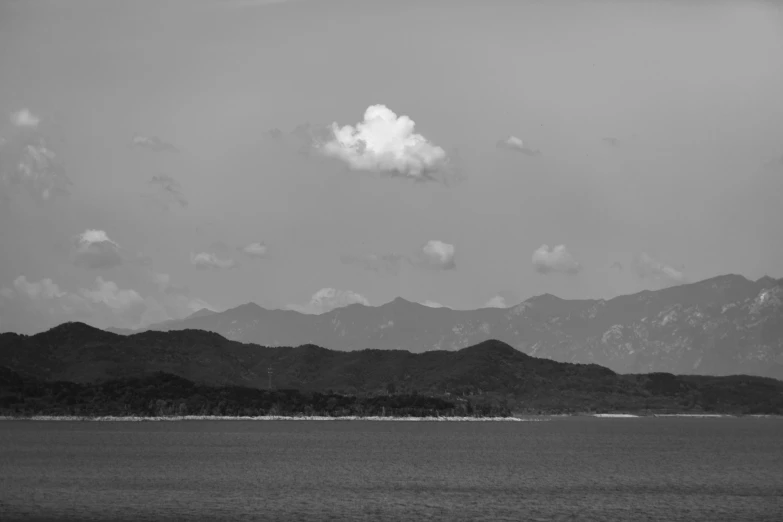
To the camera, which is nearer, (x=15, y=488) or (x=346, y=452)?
(x=15, y=488)

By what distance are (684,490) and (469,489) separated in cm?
2464

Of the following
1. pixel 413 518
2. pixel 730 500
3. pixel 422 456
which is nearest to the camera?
pixel 413 518

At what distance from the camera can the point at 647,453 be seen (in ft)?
641

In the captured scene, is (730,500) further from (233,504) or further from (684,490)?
(233,504)

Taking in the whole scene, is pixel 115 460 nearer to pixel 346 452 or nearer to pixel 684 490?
pixel 346 452

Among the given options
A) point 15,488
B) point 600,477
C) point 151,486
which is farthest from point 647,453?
point 15,488

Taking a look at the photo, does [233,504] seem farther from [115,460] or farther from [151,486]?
[115,460]

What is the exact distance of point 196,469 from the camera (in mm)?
142750

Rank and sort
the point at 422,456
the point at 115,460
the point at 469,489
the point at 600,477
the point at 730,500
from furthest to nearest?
1. the point at 422,456
2. the point at 115,460
3. the point at 600,477
4. the point at 469,489
5. the point at 730,500

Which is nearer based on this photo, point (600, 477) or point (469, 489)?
point (469, 489)

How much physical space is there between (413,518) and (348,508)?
899 centimetres

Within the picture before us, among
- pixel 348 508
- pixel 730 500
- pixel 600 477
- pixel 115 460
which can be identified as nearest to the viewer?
pixel 348 508

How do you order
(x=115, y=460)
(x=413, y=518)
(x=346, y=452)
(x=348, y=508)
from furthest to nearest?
1. (x=346, y=452)
2. (x=115, y=460)
3. (x=348, y=508)
4. (x=413, y=518)

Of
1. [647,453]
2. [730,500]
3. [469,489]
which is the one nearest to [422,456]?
[647,453]
